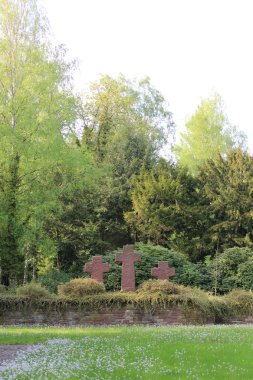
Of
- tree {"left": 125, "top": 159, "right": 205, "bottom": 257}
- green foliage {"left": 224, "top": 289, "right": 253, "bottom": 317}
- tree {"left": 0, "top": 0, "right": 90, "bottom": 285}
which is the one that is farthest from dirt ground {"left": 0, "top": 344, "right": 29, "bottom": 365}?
tree {"left": 125, "top": 159, "right": 205, "bottom": 257}

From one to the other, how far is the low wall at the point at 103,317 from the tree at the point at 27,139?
5948 mm

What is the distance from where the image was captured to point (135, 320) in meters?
16.2

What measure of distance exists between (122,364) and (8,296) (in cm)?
973

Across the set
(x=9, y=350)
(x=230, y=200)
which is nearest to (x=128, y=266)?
(x=9, y=350)

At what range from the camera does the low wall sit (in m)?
16.2

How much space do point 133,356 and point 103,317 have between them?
8185mm

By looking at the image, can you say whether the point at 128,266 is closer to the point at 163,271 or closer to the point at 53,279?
the point at 163,271

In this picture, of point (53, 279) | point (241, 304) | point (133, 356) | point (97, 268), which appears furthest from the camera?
point (53, 279)

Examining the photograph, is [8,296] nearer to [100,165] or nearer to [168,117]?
[100,165]

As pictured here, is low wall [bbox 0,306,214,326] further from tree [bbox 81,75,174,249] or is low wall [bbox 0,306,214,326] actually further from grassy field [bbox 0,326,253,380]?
tree [bbox 81,75,174,249]

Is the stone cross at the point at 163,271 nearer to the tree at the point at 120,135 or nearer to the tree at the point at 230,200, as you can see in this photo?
the tree at the point at 230,200

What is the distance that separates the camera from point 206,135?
131ft

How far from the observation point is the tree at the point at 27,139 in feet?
73.4

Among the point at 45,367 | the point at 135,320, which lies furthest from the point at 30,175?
the point at 45,367
